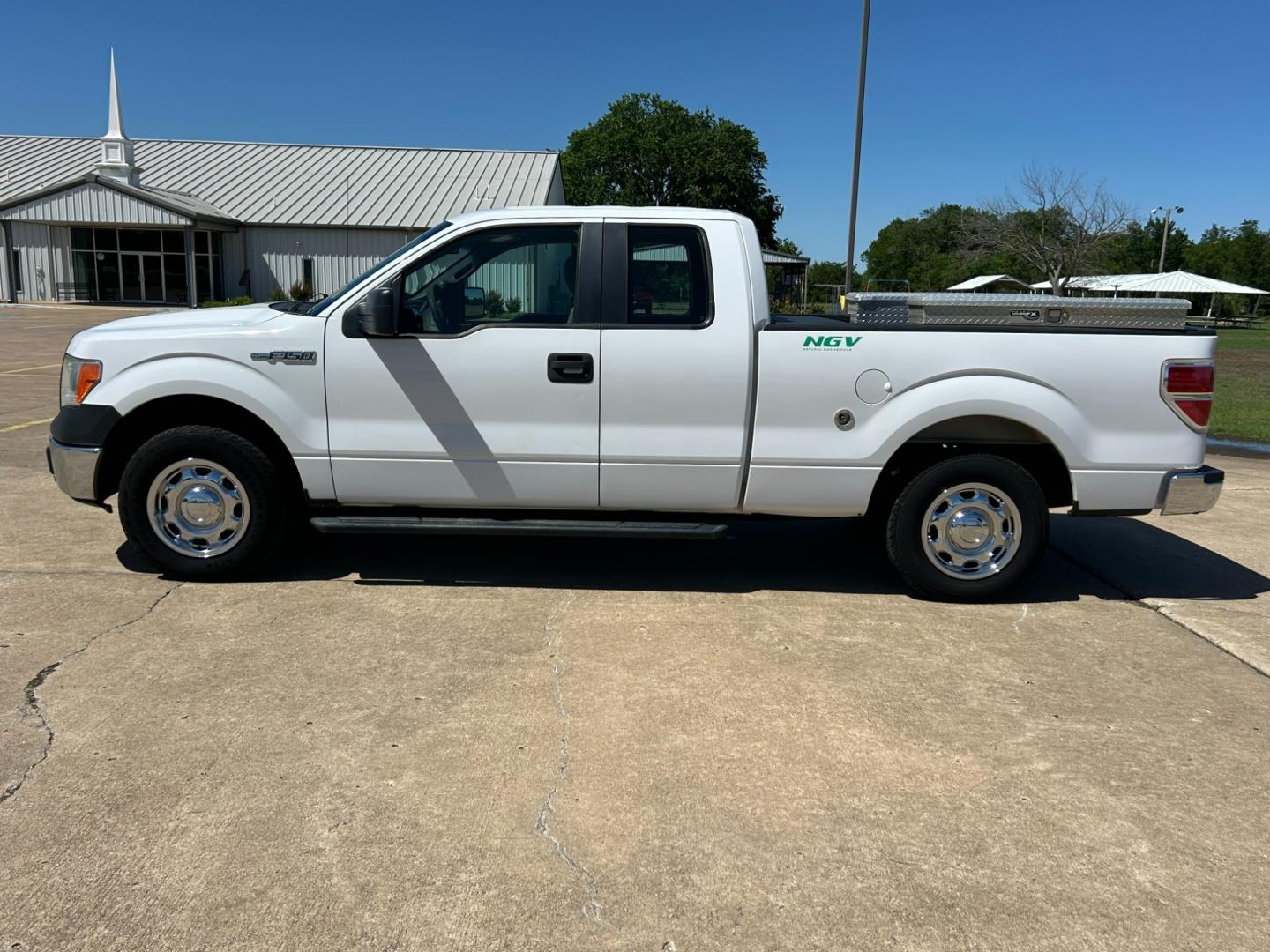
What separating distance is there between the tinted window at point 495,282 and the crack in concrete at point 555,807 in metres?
1.66

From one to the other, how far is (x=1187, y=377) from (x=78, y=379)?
5775 millimetres

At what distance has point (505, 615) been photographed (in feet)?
17.2

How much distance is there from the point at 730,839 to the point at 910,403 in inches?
108

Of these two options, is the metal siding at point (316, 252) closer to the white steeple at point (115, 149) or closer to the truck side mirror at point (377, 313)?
the white steeple at point (115, 149)

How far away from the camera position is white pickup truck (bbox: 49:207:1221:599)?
5.24 metres

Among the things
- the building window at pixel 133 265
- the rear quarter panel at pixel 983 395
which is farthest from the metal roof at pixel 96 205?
the rear quarter panel at pixel 983 395

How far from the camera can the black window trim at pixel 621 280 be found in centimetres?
529

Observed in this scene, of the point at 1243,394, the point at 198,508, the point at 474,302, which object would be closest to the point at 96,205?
the point at 1243,394

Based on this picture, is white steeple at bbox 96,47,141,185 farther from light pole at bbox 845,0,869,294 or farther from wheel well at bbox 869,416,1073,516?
wheel well at bbox 869,416,1073,516

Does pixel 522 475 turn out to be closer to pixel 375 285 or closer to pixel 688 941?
pixel 375 285

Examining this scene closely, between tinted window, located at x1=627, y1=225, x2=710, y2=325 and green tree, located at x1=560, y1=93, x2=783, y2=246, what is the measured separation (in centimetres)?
6182

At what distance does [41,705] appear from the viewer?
4043 mm

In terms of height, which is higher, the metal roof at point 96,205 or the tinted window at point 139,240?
the metal roof at point 96,205

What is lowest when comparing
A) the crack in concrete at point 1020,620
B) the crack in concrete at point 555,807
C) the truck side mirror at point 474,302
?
the crack in concrete at point 555,807
